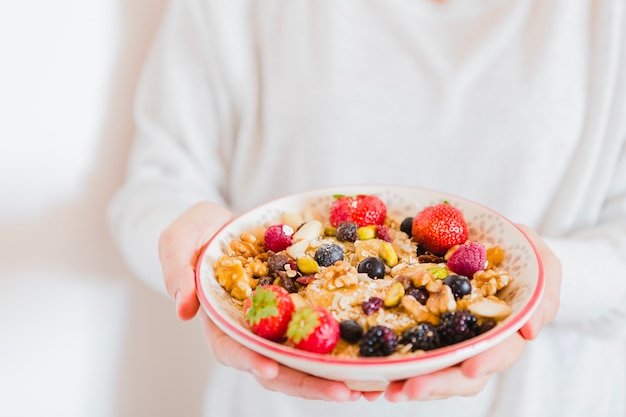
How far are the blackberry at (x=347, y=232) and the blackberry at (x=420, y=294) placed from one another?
136mm

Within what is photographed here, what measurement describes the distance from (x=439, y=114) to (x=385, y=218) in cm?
23

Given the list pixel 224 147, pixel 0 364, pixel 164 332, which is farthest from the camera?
pixel 164 332

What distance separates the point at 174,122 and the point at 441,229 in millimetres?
533

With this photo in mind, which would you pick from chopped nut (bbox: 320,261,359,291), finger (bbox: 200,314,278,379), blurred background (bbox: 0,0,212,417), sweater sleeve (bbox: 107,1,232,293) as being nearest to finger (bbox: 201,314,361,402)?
finger (bbox: 200,314,278,379)

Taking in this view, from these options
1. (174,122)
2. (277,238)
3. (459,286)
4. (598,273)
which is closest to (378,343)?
(459,286)

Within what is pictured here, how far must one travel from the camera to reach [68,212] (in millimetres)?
1007

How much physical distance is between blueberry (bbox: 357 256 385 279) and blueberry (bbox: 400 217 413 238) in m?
0.11

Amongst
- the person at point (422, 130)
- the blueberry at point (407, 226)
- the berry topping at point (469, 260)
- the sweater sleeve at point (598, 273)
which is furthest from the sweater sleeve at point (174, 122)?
the sweater sleeve at point (598, 273)

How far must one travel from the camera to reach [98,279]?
1.08 meters

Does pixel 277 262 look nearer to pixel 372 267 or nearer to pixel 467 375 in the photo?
pixel 372 267

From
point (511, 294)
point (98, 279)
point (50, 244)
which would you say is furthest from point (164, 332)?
point (511, 294)

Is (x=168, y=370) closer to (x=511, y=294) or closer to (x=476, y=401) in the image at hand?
(x=476, y=401)

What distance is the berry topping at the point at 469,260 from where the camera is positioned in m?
0.66

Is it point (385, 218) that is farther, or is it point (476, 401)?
point (476, 401)
